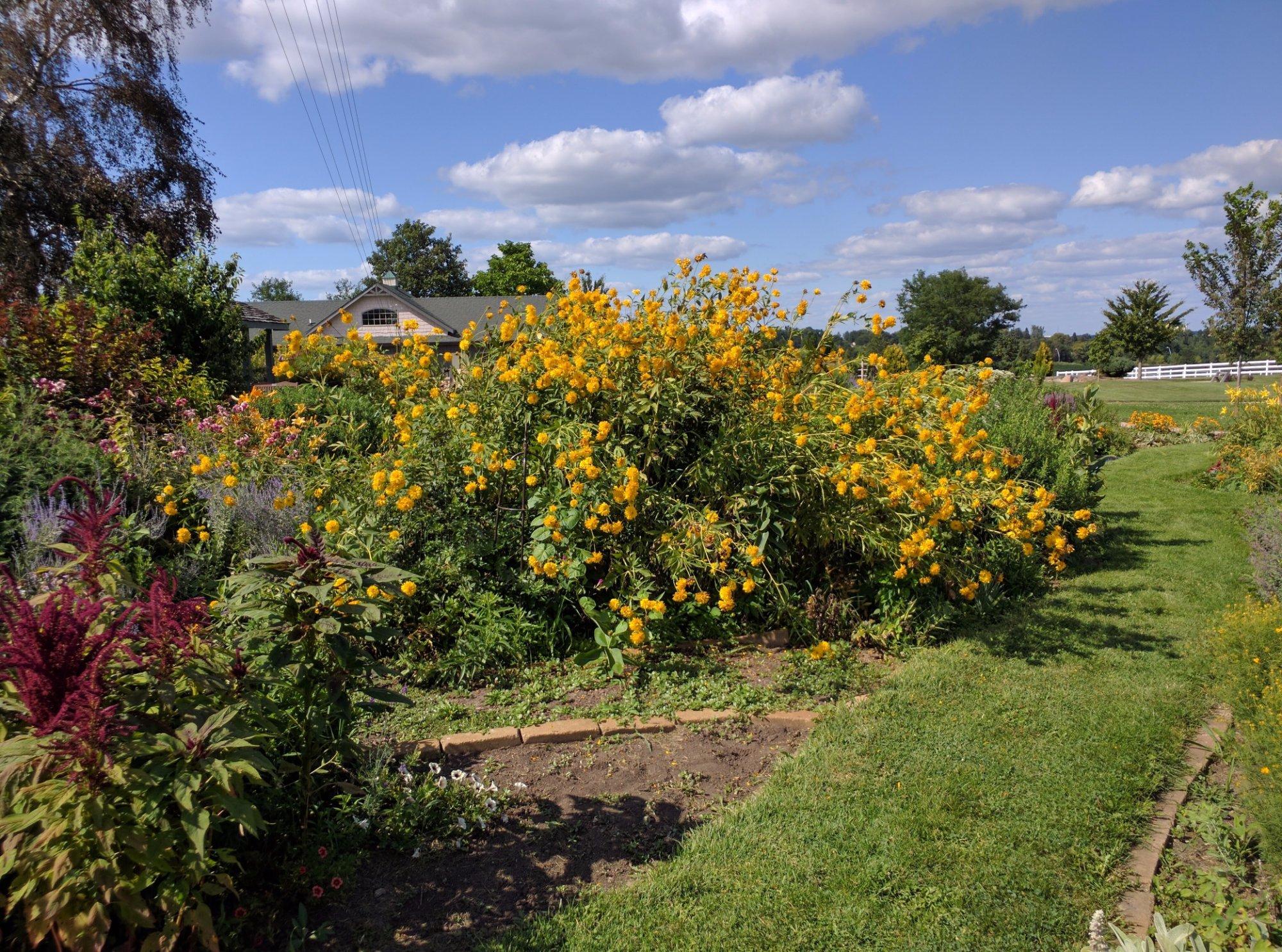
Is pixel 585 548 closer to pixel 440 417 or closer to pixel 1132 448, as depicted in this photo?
pixel 440 417

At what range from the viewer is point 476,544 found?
4.29 m

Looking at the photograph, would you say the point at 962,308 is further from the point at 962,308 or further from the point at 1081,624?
the point at 1081,624

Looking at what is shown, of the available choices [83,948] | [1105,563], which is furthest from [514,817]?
[1105,563]

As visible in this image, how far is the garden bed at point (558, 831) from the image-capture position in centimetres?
241

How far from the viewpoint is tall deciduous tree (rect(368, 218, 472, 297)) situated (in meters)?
69.7

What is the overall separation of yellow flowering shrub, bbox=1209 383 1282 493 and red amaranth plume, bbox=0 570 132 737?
1012 cm

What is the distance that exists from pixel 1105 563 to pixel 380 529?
592 cm

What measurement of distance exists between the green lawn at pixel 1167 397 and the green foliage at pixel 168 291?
14620 millimetres

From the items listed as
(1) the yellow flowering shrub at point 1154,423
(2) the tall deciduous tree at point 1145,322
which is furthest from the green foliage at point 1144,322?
(1) the yellow flowering shrub at point 1154,423

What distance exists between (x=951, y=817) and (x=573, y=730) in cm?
154

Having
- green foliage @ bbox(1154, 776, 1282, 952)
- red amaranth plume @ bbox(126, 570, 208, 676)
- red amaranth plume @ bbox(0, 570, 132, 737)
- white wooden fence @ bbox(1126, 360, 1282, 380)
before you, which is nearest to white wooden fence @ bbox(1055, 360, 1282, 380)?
white wooden fence @ bbox(1126, 360, 1282, 380)

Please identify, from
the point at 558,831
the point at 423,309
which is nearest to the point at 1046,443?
the point at 558,831

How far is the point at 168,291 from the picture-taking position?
37.0 ft

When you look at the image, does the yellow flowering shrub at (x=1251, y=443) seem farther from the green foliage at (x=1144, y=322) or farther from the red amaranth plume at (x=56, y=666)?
the green foliage at (x=1144, y=322)
